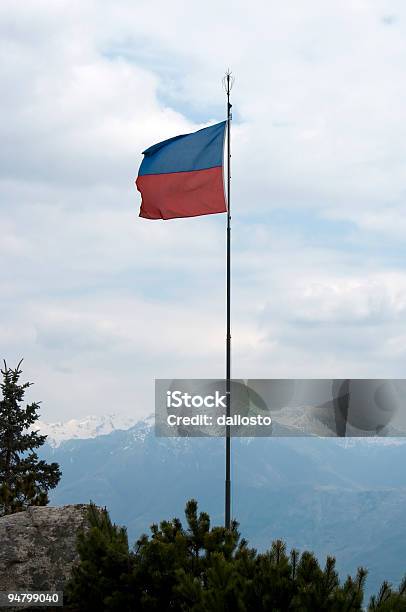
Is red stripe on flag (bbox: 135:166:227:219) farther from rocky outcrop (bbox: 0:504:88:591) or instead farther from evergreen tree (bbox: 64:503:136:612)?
evergreen tree (bbox: 64:503:136:612)

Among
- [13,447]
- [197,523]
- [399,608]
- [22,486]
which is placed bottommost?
[399,608]

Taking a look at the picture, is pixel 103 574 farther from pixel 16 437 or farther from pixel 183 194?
pixel 16 437

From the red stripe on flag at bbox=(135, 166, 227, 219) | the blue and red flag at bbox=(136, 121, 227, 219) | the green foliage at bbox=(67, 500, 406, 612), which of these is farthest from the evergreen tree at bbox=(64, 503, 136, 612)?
the blue and red flag at bbox=(136, 121, 227, 219)

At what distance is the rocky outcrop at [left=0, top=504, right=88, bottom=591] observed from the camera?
67.9 ft

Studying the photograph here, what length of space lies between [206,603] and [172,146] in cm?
1732

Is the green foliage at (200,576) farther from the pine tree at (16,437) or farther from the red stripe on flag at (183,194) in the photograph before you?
the pine tree at (16,437)

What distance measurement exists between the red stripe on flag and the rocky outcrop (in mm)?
9619

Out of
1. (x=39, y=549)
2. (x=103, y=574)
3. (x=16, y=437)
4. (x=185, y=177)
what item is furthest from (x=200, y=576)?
(x=16, y=437)

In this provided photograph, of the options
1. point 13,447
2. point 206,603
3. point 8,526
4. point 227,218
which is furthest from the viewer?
point 13,447

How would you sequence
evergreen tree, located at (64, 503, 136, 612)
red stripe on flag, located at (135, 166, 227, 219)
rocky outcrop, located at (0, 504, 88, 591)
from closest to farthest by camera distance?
evergreen tree, located at (64, 503, 136, 612), rocky outcrop, located at (0, 504, 88, 591), red stripe on flag, located at (135, 166, 227, 219)

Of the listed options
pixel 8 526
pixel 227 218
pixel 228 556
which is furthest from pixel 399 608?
pixel 227 218

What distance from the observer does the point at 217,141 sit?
27.3 m

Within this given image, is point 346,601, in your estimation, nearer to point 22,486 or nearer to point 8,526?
point 8,526

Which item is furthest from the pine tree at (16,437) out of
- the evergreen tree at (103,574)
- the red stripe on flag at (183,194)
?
the evergreen tree at (103,574)
